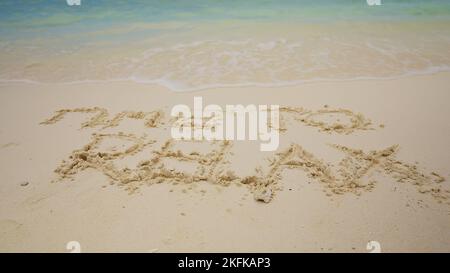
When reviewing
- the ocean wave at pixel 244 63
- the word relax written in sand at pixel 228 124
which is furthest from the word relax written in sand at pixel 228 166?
the ocean wave at pixel 244 63

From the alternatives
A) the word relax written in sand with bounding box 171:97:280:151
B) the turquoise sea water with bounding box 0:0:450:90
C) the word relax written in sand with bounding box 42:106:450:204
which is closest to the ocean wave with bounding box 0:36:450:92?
the turquoise sea water with bounding box 0:0:450:90

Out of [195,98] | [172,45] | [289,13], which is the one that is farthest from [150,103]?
[289,13]

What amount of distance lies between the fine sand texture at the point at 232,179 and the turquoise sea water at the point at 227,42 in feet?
4.00

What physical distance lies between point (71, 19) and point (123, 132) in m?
6.96

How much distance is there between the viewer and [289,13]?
8.66 m

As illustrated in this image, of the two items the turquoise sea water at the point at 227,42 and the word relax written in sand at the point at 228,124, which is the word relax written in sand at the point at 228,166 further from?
the turquoise sea water at the point at 227,42

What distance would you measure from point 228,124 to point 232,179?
97cm

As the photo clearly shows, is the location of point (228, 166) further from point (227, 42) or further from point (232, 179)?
point (227, 42)

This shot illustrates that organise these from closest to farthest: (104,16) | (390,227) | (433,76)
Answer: (390,227), (433,76), (104,16)

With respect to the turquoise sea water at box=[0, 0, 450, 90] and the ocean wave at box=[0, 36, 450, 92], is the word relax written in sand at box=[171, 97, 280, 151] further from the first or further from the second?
the turquoise sea water at box=[0, 0, 450, 90]

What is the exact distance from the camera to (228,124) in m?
3.63

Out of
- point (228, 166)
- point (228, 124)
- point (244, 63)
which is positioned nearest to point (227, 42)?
point (244, 63)

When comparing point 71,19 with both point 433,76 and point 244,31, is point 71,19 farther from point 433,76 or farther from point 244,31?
point 433,76

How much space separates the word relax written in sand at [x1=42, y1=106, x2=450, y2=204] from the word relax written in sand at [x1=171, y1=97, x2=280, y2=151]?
133mm
